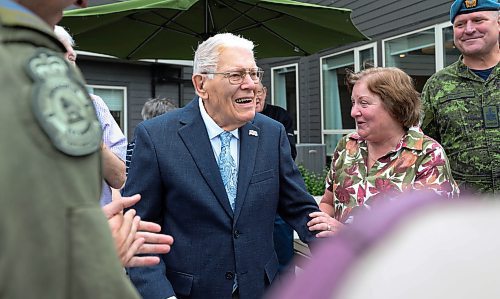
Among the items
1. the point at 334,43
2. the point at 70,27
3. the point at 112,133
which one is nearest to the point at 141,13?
the point at 70,27

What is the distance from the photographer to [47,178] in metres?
0.77

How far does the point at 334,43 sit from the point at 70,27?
9.44 ft

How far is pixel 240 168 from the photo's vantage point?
2.38 m

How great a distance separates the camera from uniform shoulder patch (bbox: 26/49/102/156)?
79 centimetres

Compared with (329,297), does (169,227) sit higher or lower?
lower

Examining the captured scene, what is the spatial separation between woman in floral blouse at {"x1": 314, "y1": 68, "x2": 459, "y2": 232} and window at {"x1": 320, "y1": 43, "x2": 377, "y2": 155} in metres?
7.49

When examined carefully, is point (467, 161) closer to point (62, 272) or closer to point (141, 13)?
point (62, 272)

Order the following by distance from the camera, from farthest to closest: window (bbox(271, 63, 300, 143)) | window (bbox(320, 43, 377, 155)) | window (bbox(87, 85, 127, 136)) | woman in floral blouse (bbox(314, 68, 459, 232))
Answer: window (bbox(271, 63, 300, 143)), window (bbox(87, 85, 127, 136)), window (bbox(320, 43, 377, 155)), woman in floral blouse (bbox(314, 68, 459, 232))

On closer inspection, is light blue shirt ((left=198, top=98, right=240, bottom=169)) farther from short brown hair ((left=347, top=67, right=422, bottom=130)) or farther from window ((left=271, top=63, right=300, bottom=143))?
window ((left=271, top=63, right=300, bottom=143))

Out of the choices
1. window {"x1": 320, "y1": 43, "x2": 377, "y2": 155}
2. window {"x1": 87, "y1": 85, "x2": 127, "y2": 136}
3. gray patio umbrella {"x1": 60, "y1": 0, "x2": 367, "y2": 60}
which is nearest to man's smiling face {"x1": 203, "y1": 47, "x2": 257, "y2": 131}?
gray patio umbrella {"x1": 60, "y1": 0, "x2": 367, "y2": 60}

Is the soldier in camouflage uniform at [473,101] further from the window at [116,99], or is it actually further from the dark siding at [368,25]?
the window at [116,99]

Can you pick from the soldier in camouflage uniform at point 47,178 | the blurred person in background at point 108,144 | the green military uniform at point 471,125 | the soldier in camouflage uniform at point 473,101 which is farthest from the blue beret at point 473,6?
the soldier in camouflage uniform at point 47,178

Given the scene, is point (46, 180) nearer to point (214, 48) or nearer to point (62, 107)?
point (62, 107)

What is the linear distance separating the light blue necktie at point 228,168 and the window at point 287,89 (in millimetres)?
9463
